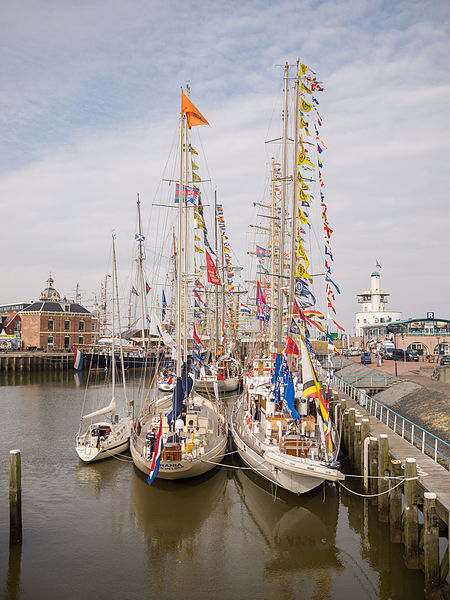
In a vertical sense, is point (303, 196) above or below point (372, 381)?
above

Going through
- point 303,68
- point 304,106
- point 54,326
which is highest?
point 303,68

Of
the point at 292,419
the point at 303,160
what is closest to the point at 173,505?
the point at 292,419

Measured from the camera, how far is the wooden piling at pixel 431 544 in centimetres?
1262

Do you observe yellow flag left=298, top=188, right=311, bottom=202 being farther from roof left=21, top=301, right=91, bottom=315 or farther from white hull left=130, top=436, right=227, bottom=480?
roof left=21, top=301, right=91, bottom=315

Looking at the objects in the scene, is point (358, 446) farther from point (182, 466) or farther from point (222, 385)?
point (222, 385)

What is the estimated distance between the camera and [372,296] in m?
104

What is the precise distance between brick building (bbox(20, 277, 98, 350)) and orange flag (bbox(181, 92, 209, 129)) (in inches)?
2741

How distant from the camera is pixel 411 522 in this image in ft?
45.8

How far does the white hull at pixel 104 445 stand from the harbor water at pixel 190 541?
49 cm

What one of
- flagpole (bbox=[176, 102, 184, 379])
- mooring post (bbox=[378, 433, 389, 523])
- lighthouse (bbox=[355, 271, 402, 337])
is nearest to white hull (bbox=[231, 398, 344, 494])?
mooring post (bbox=[378, 433, 389, 523])

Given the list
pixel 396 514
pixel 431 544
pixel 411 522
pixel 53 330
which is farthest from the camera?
pixel 53 330

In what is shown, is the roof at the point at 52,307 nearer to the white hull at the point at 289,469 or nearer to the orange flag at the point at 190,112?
the orange flag at the point at 190,112

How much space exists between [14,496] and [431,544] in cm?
1226

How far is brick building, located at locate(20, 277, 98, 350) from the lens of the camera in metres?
86.7
